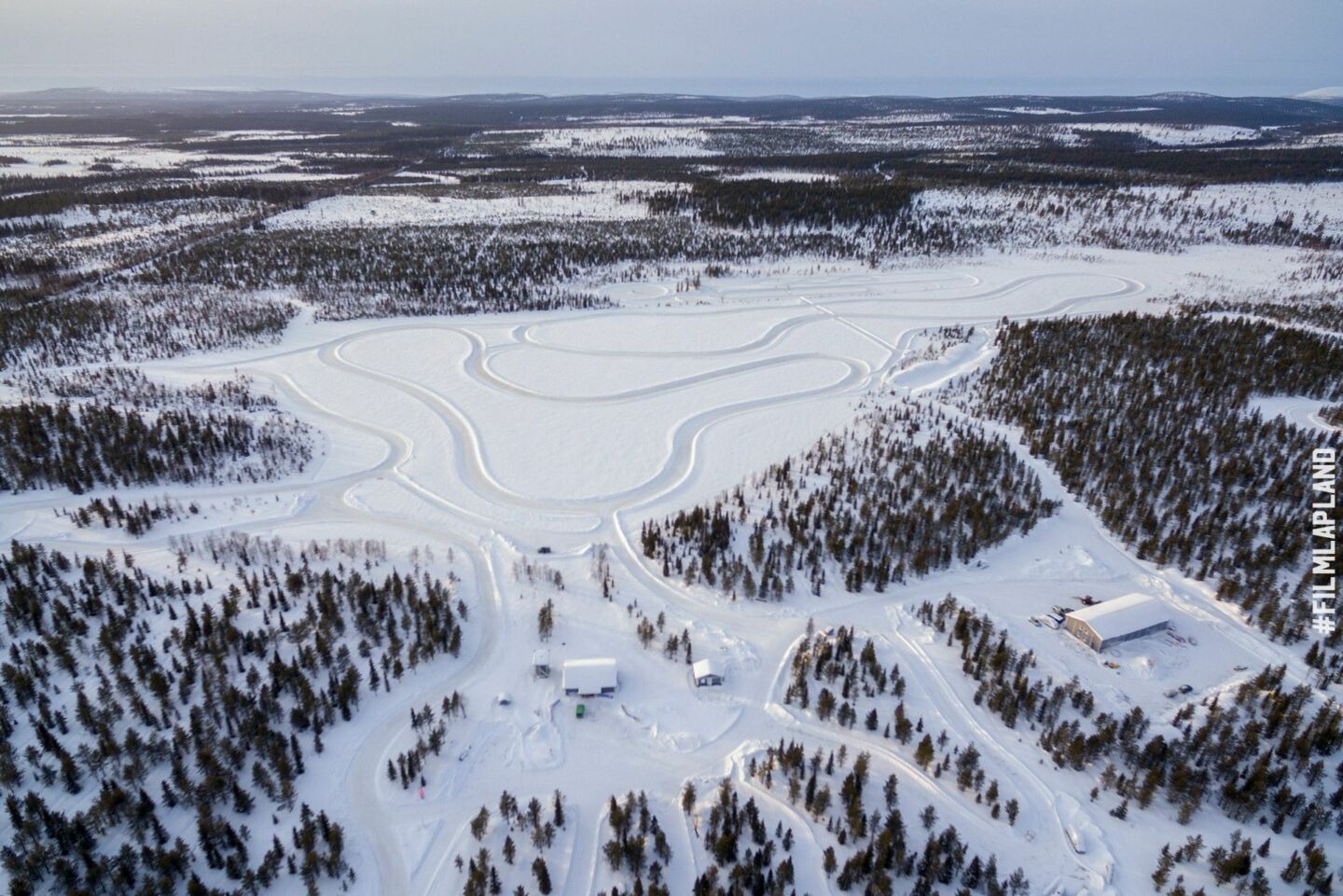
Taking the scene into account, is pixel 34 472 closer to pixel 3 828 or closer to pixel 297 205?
pixel 3 828

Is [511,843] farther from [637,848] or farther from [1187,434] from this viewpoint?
[1187,434]

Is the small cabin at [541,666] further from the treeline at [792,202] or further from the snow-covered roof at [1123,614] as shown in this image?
the treeline at [792,202]

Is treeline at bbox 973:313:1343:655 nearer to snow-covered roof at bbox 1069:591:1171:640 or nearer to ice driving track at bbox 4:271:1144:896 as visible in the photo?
snow-covered roof at bbox 1069:591:1171:640

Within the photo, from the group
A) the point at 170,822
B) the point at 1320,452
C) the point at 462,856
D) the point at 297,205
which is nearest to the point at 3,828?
the point at 170,822

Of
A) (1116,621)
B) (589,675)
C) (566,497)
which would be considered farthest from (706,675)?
(1116,621)

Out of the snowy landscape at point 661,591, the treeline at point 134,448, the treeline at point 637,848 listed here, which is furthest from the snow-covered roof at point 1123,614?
the treeline at point 134,448

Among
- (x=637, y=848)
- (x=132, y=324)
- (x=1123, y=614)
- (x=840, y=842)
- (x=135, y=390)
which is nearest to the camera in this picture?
(x=637, y=848)
